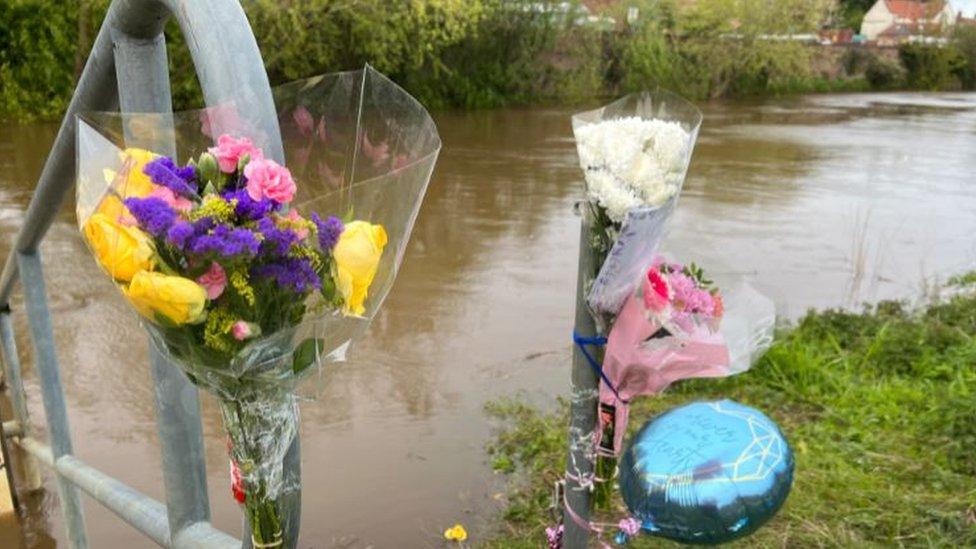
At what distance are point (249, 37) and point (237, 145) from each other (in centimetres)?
16

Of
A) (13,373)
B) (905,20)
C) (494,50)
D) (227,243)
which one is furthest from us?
(905,20)

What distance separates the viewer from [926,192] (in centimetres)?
1023

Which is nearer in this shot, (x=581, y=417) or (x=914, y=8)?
(x=581, y=417)

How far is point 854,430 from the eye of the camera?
11.7ft

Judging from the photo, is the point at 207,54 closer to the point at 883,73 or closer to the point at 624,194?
the point at 624,194

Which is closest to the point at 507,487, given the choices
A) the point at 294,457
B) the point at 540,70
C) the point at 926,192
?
the point at 294,457

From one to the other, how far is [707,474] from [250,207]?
3.72ft

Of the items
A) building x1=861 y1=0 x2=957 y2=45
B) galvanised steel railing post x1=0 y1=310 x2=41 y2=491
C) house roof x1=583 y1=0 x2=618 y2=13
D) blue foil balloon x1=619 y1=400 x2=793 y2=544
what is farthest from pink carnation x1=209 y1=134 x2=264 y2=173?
building x1=861 y1=0 x2=957 y2=45

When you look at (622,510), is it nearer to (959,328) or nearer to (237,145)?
(237,145)

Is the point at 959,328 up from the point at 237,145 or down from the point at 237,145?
down

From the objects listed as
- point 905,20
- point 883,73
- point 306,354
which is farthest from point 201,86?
point 905,20

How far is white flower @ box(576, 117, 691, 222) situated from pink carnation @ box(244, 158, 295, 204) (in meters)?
0.72

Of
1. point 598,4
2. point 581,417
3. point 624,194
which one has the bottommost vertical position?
point 581,417

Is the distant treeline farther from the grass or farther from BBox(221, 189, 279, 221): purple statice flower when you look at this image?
BBox(221, 189, 279, 221): purple statice flower
